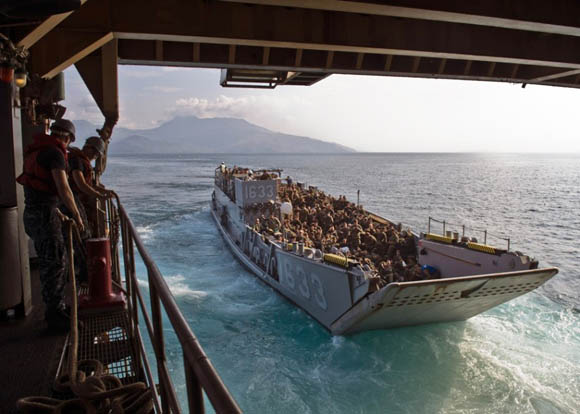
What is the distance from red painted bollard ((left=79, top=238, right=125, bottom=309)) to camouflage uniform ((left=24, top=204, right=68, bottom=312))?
33cm

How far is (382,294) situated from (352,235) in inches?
244

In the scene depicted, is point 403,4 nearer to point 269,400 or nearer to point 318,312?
point 269,400

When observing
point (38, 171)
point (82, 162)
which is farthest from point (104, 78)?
point (38, 171)

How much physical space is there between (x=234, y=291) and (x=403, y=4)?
15.3 metres

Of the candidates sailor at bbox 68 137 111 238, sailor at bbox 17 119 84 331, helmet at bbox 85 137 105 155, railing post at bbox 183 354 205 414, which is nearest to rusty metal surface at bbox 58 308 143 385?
sailor at bbox 17 119 84 331

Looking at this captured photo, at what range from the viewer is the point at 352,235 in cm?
1723

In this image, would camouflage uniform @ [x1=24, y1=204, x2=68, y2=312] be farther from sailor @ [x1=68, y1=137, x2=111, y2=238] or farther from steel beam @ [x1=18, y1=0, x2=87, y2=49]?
steel beam @ [x1=18, y1=0, x2=87, y2=49]

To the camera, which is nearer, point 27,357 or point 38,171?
point 27,357

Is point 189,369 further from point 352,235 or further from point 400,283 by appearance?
point 352,235

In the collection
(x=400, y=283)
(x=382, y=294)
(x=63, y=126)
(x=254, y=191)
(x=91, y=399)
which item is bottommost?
(x=382, y=294)

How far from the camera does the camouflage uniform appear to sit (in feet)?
13.1

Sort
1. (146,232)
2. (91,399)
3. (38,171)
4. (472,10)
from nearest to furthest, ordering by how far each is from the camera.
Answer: (91,399) < (38,171) < (472,10) < (146,232)

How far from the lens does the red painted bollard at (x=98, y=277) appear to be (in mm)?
4445

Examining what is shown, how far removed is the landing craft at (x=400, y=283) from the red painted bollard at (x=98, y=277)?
779 centimetres
